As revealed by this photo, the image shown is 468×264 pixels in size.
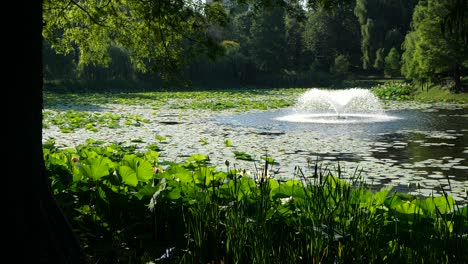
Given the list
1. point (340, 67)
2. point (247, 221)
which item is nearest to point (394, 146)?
point (247, 221)

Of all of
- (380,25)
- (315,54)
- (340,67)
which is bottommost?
(340,67)

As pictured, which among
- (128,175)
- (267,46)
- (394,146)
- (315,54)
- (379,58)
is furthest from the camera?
(315,54)

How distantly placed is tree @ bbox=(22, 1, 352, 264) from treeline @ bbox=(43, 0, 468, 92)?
96.4ft

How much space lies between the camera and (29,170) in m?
3.16

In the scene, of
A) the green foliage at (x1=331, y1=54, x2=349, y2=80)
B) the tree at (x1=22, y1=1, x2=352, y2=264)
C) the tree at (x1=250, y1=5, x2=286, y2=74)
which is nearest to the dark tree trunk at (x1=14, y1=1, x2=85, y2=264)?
the tree at (x1=22, y1=1, x2=352, y2=264)

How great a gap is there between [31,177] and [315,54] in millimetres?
60463

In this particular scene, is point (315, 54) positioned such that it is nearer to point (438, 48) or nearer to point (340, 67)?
point (340, 67)

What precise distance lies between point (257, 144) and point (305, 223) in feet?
26.6

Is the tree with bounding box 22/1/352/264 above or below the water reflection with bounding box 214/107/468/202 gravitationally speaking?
above

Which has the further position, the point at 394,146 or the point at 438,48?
the point at 438,48

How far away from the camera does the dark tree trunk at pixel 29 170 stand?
3.09 m

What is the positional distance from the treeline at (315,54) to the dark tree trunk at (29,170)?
2939cm

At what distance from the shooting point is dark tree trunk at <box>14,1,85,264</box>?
122 inches

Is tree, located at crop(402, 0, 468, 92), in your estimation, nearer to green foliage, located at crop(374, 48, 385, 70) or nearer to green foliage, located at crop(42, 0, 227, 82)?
green foliage, located at crop(374, 48, 385, 70)
